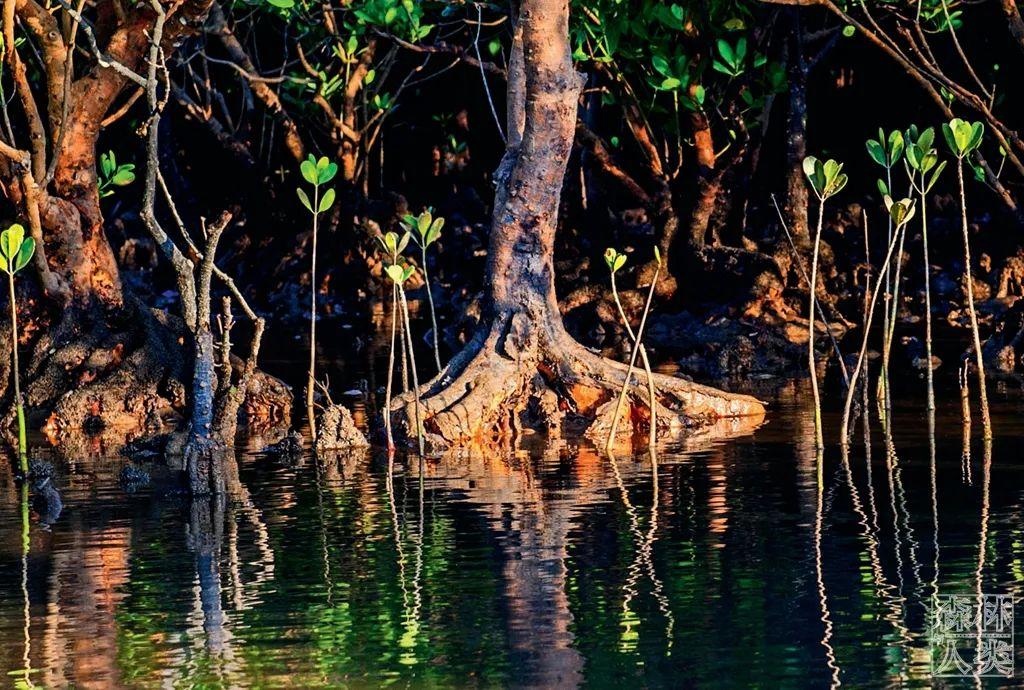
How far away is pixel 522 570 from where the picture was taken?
8.54m

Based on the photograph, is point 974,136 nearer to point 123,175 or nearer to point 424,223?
point 424,223

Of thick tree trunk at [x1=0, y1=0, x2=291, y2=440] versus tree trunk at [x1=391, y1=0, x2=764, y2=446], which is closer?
tree trunk at [x1=391, y1=0, x2=764, y2=446]

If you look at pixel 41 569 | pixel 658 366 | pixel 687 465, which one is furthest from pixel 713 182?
pixel 41 569

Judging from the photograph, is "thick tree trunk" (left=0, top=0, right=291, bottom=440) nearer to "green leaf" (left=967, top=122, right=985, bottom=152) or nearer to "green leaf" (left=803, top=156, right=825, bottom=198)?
"green leaf" (left=803, top=156, right=825, bottom=198)

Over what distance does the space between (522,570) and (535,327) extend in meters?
5.61

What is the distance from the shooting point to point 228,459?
1259cm

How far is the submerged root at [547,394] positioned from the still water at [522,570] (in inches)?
47.4

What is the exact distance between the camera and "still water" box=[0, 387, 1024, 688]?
22.7 ft

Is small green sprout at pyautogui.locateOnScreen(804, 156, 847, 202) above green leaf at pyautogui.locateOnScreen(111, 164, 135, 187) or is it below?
below

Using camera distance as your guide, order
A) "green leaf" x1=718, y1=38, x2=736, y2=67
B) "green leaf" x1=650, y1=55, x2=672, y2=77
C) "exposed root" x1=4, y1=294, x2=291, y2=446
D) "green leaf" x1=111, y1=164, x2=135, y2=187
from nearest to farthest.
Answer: "exposed root" x1=4, y1=294, x2=291, y2=446 < "green leaf" x1=111, y1=164, x2=135, y2=187 < "green leaf" x1=718, y1=38, x2=736, y2=67 < "green leaf" x1=650, y1=55, x2=672, y2=77

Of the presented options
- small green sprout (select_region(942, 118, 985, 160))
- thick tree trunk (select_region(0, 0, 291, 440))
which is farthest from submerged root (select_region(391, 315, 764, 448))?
small green sprout (select_region(942, 118, 985, 160))

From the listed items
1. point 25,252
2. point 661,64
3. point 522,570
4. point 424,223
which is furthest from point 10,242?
point 661,64

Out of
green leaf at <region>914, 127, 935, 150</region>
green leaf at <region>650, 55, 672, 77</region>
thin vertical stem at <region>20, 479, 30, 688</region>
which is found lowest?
thin vertical stem at <region>20, 479, 30, 688</region>

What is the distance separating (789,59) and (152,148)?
40.2 feet
